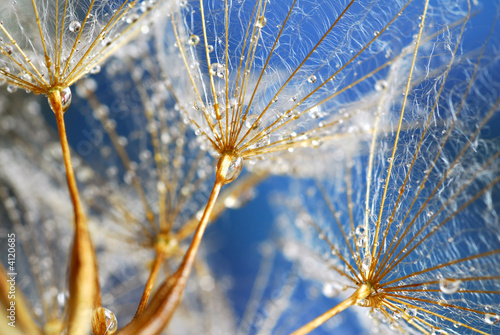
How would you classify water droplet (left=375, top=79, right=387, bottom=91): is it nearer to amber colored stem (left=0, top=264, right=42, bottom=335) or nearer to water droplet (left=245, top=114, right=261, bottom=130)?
water droplet (left=245, top=114, right=261, bottom=130)

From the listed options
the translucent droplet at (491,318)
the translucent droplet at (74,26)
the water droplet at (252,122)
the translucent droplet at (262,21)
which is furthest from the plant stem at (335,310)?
the translucent droplet at (74,26)

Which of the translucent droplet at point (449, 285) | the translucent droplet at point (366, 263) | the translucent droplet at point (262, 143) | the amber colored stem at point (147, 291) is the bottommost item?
the translucent droplet at point (449, 285)

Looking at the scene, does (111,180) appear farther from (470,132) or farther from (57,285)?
(470,132)

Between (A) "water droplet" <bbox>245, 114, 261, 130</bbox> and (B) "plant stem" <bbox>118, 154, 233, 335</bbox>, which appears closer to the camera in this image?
(B) "plant stem" <bbox>118, 154, 233, 335</bbox>

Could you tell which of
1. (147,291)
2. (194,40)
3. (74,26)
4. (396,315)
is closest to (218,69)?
(194,40)

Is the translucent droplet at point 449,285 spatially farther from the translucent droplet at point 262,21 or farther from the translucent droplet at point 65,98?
the translucent droplet at point 65,98

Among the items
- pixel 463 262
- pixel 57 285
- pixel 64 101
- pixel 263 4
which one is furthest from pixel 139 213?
pixel 463 262

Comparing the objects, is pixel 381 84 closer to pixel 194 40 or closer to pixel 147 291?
pixel 194 40

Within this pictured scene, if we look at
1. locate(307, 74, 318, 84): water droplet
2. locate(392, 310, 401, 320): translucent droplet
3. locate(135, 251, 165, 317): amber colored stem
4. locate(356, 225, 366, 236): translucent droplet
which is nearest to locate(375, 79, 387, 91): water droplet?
locate(307, 74, 318, 84): water droplet
